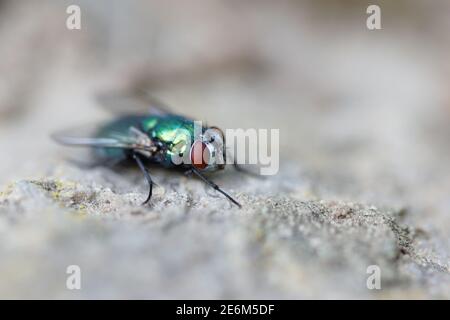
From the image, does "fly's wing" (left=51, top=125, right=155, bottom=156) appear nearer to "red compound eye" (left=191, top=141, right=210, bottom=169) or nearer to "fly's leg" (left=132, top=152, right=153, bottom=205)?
"fly's leg" (left=132, top=152, right=153, bottom=205)

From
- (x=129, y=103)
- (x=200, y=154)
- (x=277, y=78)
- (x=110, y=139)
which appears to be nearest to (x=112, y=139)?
(x=110, y=139)

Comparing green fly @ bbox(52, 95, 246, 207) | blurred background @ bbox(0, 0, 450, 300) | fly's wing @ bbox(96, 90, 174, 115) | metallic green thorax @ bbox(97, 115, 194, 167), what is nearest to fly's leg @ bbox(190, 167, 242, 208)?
green fly @ bbox(52, 95, 246, 207)

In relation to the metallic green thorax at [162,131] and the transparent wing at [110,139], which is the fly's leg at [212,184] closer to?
the metallic green thorax at [162,131]

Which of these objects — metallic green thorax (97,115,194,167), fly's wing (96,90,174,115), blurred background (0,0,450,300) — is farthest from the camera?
fly's wing (96,90,174,115)

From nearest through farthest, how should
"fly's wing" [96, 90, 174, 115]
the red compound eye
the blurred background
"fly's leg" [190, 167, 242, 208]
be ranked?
"fly's leg" [190, 167, 242, 208] → the red compound eye → the blurred background → "fly's wing" [96, 90, 174, 115]

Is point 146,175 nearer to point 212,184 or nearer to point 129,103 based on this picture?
point 212,184
